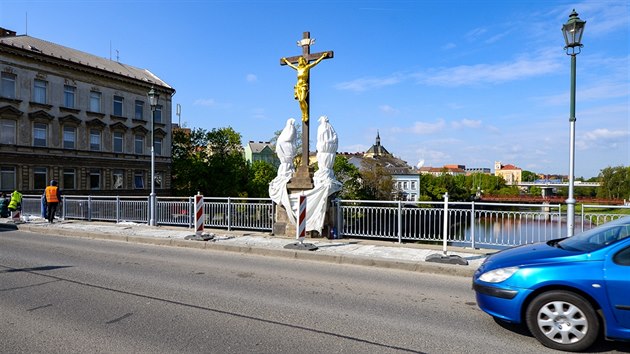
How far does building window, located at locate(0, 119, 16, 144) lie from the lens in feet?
106

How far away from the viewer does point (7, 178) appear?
3203 centimetres

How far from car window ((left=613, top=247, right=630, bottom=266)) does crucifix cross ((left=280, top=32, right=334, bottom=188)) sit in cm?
905

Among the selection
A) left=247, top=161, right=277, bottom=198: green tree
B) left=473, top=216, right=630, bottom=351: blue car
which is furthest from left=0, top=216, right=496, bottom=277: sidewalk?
left=247, top=161, right=277, bottom=198: green tree

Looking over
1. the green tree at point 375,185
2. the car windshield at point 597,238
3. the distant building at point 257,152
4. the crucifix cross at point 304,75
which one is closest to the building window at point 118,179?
the green tree at point 375,185

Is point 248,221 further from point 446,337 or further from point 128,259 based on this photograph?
point 446,337

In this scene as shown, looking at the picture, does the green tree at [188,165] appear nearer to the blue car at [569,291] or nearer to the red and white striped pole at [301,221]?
the red and white striped pole at [301,221]

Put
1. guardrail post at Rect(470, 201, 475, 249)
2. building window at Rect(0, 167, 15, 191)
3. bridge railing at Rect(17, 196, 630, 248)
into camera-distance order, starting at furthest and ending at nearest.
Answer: building window at Rect(0, 167, 15, 191), guardrail post at Rect(470, 201, 475, 249), bridge railing at Rect(17, 196, 630, 248)

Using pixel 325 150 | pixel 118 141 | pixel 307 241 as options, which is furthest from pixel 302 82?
pixel 118 141

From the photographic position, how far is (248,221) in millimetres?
14023

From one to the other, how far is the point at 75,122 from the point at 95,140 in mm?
2670

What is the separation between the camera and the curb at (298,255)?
833 cm

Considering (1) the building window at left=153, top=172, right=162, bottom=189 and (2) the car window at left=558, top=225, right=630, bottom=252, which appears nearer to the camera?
(2) the car window at left=558, top=225, right=630, bottom=252

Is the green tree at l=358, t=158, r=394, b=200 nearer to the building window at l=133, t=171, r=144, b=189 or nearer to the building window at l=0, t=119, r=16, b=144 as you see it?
the building window at l=133, t=171, r=144, b=189

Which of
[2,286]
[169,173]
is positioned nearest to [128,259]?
[2,286]
